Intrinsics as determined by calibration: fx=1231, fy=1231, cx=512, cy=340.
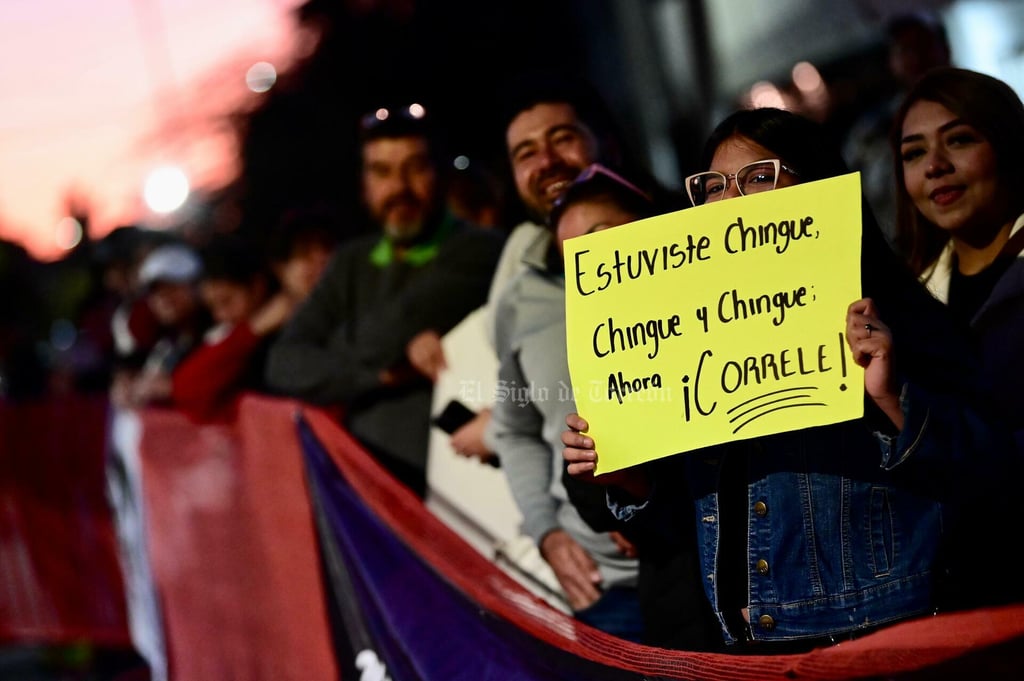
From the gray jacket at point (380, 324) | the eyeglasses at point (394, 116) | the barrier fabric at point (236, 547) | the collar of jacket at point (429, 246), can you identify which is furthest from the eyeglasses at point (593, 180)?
the barrier fabric at point (236, 547)

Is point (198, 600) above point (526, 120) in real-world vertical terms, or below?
below

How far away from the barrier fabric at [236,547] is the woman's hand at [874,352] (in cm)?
240

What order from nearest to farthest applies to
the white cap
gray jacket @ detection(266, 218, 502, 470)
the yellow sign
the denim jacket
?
the yellow sign, the denim jacket, gray jacket @ detection(266, 218, 502, 470), the white cap

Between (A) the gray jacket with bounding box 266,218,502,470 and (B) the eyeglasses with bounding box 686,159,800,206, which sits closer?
(B) the eyeglasses with bounding box 686,159,800,206

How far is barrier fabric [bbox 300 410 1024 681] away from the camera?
73.4 inches

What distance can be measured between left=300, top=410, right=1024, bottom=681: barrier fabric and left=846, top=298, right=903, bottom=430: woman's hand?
13.5 inches

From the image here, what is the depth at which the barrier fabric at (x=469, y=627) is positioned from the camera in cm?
187

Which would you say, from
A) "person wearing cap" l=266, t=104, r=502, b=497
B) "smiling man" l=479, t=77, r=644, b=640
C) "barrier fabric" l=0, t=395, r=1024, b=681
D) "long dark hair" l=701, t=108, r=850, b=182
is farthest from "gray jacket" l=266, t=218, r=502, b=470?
"long dark hair" l=701, t=108, r=850, b=182

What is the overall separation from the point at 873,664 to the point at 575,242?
0.93 meters

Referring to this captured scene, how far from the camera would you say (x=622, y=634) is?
116 inches

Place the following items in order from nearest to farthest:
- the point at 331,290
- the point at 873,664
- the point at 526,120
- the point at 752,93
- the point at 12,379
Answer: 1. the point at 873,664
2. the point at 526,120
3. the point at 331,290
4. the point at 752,93
5. the point at 12,379

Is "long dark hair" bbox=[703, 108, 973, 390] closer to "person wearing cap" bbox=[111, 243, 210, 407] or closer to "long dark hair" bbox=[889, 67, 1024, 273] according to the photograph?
"long dark hair" bbox=[889, 67, 1024, 273]

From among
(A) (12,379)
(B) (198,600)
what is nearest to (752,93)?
(B) (198,600)

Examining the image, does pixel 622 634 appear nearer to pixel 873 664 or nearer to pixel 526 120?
pixel 873 664
